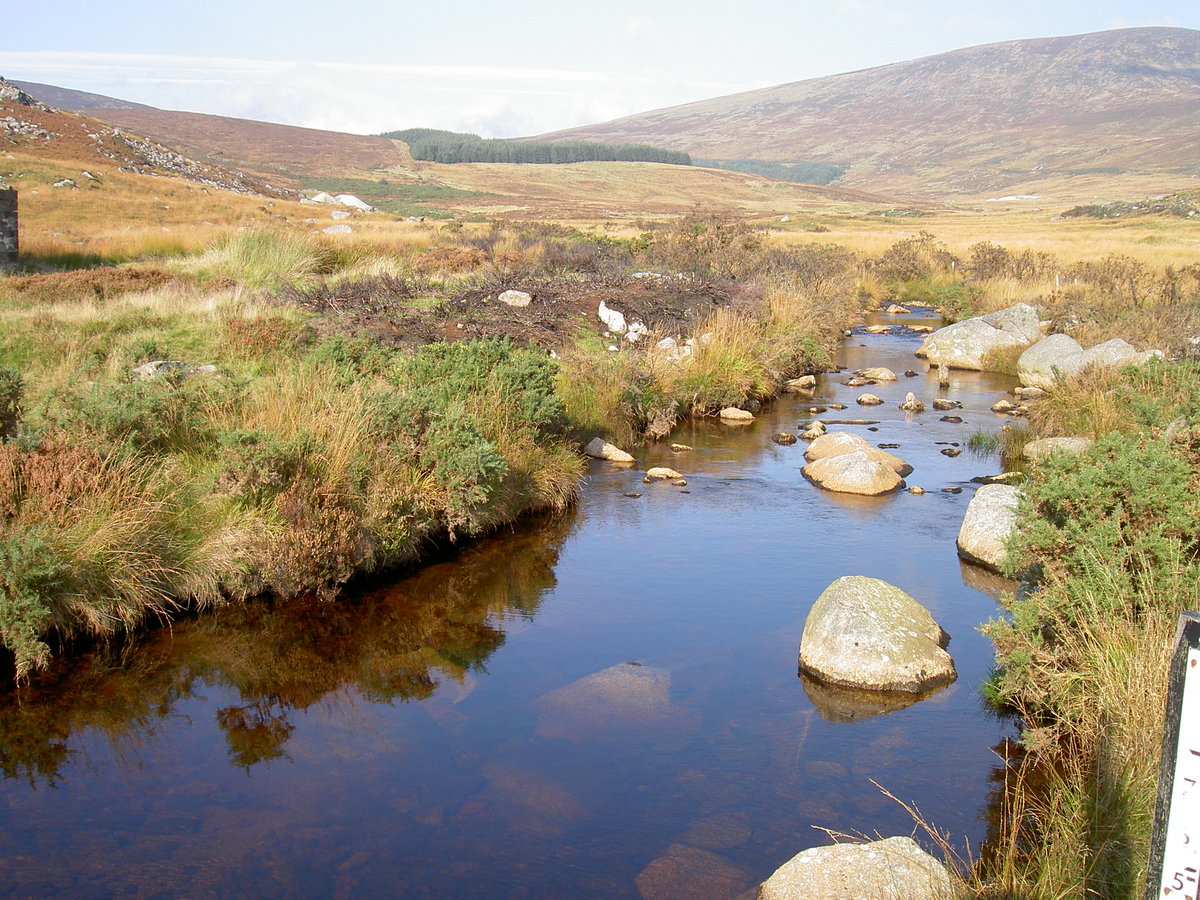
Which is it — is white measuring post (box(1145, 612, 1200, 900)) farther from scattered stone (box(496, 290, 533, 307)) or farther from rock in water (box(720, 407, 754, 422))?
scattered stone (box(496, 290, 533, 307))

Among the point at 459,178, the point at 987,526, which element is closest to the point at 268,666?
the point at 987,526

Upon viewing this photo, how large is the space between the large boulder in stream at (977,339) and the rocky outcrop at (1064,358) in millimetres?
851

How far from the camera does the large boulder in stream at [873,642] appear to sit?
6.79m

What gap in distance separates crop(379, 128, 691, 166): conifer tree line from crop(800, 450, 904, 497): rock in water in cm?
11546

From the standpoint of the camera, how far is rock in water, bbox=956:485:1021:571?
29.8 feet

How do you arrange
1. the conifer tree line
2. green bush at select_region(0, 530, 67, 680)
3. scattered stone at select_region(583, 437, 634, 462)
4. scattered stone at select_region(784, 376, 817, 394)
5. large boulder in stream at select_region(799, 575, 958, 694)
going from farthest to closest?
the conifer tree line < scattered stone at select_region(784, 376, 817, 394) < scattered stone at select_region(583, 437, 634, 462) < large boulder in stream at select_region(799, 575, 958, 694) < green bush at select_region(0, 530, 67, 680)

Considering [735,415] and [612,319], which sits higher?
[612,319]

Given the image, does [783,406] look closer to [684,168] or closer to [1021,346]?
[1021,346]

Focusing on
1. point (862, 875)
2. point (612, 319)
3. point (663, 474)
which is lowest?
point (663, 474)

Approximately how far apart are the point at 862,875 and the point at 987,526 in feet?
18.7

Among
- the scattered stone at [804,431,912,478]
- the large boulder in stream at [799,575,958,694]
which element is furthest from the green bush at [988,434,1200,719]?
the scattered stone at [804,431,912,478]

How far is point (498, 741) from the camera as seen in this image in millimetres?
6086

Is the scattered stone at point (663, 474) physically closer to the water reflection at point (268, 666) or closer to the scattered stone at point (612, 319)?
the water reflection at point (268, 666)

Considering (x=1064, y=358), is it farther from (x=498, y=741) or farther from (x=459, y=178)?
(x=459, y=178)
